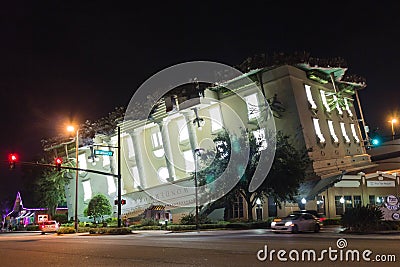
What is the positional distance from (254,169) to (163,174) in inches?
925

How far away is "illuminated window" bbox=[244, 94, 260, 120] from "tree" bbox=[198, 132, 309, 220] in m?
8.18

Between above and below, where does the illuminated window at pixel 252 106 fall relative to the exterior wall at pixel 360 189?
above

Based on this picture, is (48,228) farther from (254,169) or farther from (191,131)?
(254,169)

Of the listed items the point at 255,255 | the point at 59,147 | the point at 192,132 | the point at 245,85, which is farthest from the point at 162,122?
the point at 255,255

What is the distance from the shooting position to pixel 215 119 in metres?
59.0

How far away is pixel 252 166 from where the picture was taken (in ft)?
143

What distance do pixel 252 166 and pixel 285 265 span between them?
31.5 metres

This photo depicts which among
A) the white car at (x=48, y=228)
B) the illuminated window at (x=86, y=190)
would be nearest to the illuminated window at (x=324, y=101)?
the white car at (x=48, y=228)

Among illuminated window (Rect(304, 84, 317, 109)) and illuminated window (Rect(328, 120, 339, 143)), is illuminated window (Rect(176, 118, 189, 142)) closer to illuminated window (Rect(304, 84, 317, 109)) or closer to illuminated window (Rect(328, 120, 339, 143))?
illuminated window (Rect(304, 84, 317, 109))

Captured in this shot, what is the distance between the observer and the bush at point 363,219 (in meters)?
27.4

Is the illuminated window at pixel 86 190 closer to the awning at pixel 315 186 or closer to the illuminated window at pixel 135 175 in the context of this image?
the illuminated window at pixel 135 175

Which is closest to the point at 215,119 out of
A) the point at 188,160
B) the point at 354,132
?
the point at 188,160

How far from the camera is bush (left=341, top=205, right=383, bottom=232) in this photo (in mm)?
27438

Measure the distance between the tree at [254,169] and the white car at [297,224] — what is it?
12.0 m
